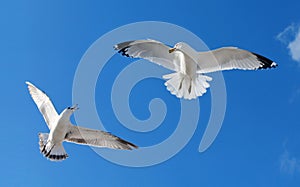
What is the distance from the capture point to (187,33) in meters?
6.98

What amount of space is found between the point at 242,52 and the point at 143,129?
1855 mm

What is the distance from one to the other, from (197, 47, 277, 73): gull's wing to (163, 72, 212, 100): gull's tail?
0.62 feet

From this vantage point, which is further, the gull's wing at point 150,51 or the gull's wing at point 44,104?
the gull's wing at point 44,104

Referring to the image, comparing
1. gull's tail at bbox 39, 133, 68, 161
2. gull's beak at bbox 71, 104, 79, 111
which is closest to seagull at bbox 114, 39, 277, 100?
gull's beak at bbox 71, 104, 79, 111

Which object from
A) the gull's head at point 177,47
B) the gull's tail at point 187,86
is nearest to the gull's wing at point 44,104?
the gull's tail at point 187,86

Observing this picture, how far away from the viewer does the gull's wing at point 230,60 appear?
7004 millimetres

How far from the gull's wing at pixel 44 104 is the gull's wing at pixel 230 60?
227 cm

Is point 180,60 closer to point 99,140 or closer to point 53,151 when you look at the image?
point 99,140

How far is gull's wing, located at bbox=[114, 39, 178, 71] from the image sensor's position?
707 centimetres

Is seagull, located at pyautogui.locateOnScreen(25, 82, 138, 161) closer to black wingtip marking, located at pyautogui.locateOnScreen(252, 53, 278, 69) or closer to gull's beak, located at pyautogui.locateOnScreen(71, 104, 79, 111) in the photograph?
gull's beak, located at pyautogui.locateOnScreen(71, 104, 79, 111)

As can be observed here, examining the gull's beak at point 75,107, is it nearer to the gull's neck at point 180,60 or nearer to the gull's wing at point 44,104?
the gull's wing at point 44,104

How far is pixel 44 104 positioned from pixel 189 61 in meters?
2.32

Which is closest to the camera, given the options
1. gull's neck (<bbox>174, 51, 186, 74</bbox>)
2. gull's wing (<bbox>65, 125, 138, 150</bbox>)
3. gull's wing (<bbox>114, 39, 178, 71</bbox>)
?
gull's wing (<bbox>65, 125, 138, 150</bbox>)

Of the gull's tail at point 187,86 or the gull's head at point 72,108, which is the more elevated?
the gull's tail at point 187,86
